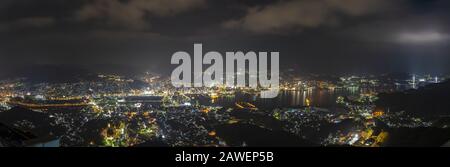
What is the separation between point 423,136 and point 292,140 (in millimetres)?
3657

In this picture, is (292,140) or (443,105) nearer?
(292,140)

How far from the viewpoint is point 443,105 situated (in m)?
18.9

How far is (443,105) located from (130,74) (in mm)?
29654

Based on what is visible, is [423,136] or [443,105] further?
[443,105]

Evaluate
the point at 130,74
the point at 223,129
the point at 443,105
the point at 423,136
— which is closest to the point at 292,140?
the point at 223,129
